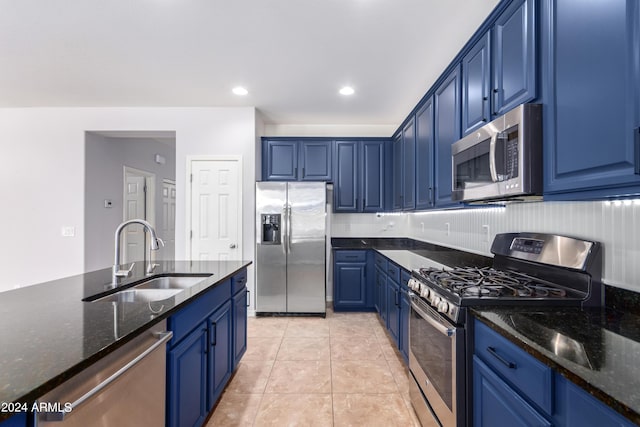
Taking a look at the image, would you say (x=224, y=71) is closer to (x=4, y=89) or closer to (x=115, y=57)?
(x=115, y=57)

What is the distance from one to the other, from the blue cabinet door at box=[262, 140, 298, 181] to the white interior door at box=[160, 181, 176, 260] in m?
2.69

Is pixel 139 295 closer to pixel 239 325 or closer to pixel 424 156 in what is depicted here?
pixel 239 325

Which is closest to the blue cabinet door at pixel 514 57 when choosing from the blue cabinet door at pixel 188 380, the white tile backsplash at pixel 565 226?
the white tile backsplash at pixel 565 226

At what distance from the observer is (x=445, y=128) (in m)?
2.41

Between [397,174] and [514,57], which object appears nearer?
[514,57]

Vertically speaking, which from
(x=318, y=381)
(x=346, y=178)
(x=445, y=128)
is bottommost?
(x=318, y=381)

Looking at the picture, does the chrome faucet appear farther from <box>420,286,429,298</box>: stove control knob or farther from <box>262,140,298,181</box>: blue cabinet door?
<box>262,140,298,181</box>: blue cabinet door

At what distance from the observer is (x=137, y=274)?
6.74ft

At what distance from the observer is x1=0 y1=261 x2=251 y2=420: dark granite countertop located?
752mm

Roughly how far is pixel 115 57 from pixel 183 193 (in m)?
1.65

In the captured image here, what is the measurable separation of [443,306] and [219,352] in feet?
4.65

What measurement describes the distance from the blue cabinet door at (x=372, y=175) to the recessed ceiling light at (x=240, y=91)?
5.68ft

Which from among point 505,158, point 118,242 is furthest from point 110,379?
point 505,158

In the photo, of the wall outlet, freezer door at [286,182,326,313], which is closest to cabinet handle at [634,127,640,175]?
freezer door at [286,182,326,313]
